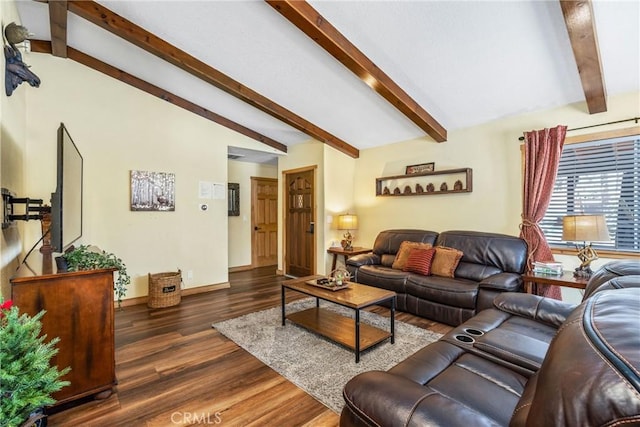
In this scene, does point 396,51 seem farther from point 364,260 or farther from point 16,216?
point 16,216

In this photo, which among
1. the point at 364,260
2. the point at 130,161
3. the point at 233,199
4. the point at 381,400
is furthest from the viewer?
the point at 233,199

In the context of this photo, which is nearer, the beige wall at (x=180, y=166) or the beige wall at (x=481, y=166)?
the beige wall at (x=481, y=166)

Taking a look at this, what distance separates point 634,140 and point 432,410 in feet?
11.8

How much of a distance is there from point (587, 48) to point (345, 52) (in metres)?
1.93

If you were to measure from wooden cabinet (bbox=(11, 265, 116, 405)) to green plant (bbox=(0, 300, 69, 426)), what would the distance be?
2.88 feet

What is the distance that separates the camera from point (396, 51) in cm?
279

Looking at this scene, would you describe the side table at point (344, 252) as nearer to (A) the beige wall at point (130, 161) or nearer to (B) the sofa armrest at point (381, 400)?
(A) the beige wall at point (130, 161)

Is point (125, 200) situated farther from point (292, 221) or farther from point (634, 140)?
point (634, 140)

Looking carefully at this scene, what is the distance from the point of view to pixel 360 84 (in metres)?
3.44

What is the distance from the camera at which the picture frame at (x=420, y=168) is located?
4.35m

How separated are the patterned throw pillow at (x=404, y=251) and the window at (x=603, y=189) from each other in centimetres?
138

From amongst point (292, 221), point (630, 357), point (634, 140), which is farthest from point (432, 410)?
point (292, 221)

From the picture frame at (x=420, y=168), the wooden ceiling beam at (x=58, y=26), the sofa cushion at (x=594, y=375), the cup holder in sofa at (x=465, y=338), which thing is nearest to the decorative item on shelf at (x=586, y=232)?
the cup holder in sofa at (x=465, y=338)

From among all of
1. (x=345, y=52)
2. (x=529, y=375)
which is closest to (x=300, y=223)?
(x=345, y=52)
